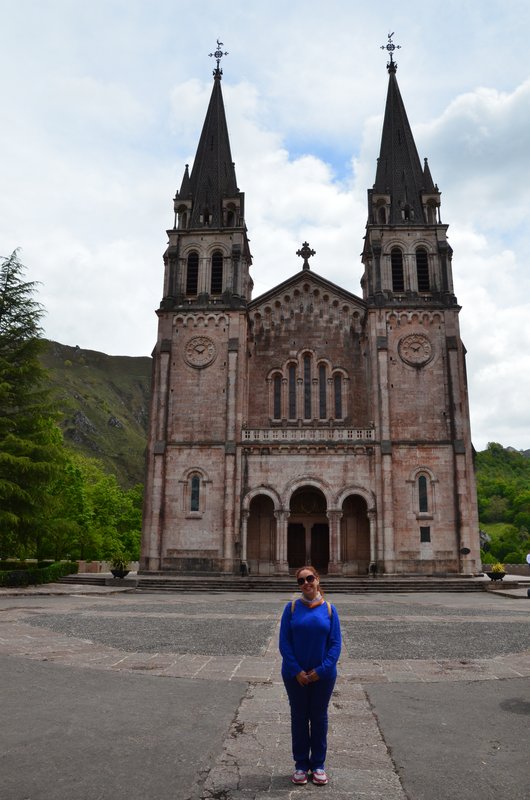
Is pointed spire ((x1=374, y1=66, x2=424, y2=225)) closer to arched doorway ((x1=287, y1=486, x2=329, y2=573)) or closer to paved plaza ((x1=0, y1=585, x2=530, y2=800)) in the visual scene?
arched doorway ((x1=287, y1=486, x2=329, y2=573))

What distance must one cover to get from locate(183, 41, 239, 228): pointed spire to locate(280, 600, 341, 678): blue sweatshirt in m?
38.0

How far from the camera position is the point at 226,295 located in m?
38.4

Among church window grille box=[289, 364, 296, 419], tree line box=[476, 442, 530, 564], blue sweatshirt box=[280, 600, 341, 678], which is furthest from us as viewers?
tree line box=[476, 442, 530, 564]

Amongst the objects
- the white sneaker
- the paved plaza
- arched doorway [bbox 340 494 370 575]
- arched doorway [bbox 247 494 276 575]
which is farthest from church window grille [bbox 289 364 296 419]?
the white sneaker

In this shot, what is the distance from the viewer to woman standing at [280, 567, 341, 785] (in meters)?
4.86

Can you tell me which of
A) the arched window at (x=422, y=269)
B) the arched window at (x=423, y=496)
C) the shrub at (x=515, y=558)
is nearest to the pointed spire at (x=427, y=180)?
the arched window at (x=422, y=269)

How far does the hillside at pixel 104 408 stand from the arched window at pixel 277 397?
58.1 metres

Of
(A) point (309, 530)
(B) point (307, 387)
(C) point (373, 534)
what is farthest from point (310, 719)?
(B) point (307, 387)

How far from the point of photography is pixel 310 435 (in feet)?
115

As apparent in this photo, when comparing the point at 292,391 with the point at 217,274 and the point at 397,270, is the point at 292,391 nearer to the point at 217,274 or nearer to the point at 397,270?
the point at 217,274

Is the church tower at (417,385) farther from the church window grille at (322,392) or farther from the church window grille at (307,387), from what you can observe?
the church window grille at (307,387)

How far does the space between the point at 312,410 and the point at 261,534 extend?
26.7ft

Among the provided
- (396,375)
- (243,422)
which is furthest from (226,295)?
(396,375)

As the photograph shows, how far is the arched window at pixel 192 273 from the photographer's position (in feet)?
129
